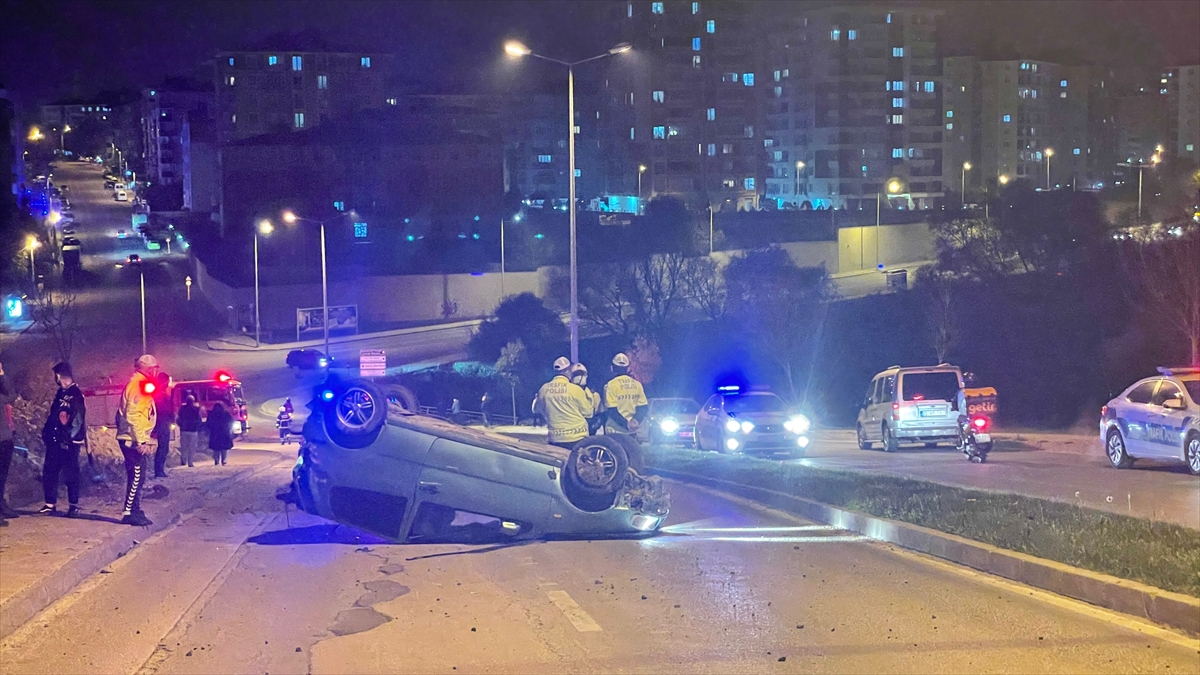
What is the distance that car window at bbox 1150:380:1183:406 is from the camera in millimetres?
18297

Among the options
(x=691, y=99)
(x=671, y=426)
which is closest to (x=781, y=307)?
(x=671, y=426)

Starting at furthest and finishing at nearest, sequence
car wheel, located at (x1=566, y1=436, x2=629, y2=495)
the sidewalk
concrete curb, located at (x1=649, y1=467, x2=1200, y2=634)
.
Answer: car wheel, located at (x1=566, y1=436, x2=629, y2=495) → the sidewalk → concrete curb, located at (x1=649, y1=467, x2=1200, y2=634)

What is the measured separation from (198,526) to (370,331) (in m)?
64.6

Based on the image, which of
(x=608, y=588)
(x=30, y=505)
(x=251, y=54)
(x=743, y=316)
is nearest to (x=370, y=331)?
(x=743, y=316)

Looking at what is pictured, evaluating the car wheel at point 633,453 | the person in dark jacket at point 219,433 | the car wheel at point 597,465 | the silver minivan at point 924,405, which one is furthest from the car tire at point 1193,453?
the person in dark jacket at point 219,433

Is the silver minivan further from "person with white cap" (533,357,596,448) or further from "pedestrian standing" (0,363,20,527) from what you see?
"pedestrian standing" (0,363,20,527)

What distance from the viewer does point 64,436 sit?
41.6 ft

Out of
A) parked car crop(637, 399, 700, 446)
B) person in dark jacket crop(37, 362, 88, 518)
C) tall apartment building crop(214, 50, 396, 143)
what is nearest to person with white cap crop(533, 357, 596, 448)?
person in dark jacket crop(37, 362, 88, 518)

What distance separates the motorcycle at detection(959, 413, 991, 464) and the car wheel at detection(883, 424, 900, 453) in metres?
3.50

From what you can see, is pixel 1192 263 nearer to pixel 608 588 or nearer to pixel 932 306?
pixel 932 306

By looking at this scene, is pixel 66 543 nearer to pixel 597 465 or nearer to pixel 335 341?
pixel 597 465

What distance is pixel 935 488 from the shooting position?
15273 millimetres

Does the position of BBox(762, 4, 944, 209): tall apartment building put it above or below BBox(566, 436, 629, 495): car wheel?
above

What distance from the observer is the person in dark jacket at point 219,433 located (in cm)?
2431
